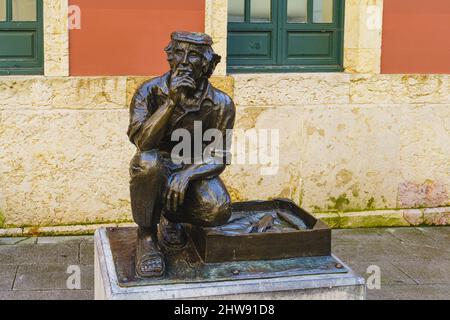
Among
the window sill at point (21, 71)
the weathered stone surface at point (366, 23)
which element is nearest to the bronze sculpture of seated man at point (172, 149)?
the window sill at point (21, 71)

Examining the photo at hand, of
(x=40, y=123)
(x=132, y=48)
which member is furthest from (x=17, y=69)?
(x=132, y=48)

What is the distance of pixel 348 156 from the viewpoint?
25.5 ft

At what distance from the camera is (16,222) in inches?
287

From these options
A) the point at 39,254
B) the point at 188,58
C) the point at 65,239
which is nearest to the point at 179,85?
the point at 188,58

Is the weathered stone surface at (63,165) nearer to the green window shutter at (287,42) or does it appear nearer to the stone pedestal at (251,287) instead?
the green window shutter at (287,42)

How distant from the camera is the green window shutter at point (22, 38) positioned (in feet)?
24.2

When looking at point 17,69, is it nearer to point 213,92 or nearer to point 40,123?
point 40,123

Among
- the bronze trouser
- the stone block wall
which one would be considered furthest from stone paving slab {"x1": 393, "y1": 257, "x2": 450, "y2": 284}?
the bronze trouser

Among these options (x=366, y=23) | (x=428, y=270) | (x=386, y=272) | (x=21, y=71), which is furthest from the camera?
(x=366, y=23)

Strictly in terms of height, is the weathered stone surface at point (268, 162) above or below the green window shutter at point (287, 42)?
below

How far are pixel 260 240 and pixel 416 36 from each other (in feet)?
13.1

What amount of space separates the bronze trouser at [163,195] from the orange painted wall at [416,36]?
365 centimetres

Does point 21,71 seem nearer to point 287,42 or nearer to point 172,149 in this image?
point 287,42

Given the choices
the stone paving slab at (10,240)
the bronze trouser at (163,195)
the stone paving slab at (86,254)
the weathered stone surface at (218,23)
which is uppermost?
the weathered stone surface at (218,23)
